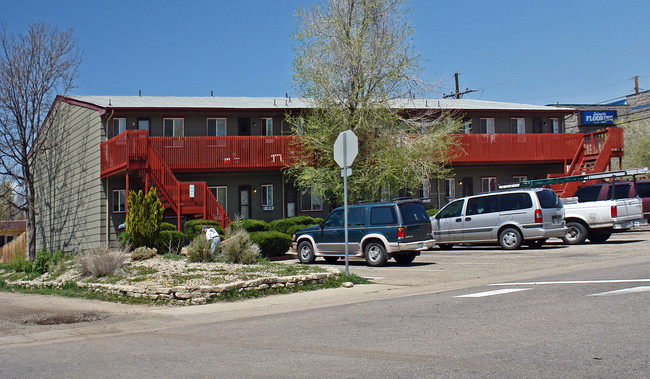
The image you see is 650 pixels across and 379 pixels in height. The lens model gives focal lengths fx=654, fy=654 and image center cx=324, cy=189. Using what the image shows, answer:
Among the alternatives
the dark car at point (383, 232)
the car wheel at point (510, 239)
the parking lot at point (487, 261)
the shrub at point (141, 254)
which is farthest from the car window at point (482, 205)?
the shrub at point (141, 254)

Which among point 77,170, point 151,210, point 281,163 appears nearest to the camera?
point 151,210

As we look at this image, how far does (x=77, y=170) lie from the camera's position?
34312 mm

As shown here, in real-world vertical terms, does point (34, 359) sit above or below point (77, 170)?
below

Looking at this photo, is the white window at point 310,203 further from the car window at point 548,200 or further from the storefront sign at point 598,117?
the storefront sign at point 598,117

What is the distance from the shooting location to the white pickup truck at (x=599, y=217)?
68.5ft

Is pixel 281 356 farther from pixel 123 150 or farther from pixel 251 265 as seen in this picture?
pixel 123 150

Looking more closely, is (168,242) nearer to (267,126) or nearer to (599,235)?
(267,126)

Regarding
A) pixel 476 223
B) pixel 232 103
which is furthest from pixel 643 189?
pixel 232 103

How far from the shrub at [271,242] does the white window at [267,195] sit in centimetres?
Result: 1074

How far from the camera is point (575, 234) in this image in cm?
2189

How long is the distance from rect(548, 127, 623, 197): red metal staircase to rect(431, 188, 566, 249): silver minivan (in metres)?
10.1

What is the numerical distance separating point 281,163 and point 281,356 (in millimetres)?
24735

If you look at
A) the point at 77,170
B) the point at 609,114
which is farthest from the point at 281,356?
the point at 609,114

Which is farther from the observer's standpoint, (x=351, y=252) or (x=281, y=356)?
(x=351, y=252)
